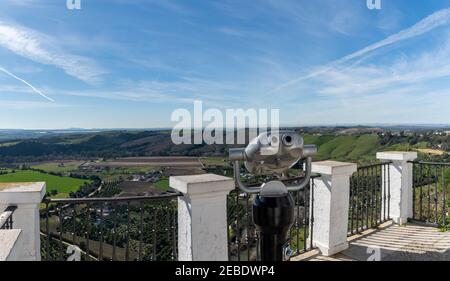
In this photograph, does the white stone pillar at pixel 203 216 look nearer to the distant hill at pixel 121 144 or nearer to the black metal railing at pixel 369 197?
the black metal railing at pixel 369 197

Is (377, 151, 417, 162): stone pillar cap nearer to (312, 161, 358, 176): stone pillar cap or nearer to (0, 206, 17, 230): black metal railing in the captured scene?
(312, 161, 358, 176): stone pillar cap

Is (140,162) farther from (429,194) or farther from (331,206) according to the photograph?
(429,194)

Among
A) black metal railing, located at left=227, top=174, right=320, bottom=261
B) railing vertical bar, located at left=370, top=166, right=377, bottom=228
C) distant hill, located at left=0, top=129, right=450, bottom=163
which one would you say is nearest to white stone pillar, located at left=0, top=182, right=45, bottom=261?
black metal railing, located at left=227, top=174, right=320, bottom=261

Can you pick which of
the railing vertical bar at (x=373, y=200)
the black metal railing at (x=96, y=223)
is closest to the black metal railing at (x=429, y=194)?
the railing vertical bar at (x=373, y=200)

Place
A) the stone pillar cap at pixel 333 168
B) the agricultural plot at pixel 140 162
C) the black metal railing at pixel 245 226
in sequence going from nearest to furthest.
→ the black metal railing at pixel 245 226 → the stone pillar cap at pixel 333 168 → the agricultural plot at pixel 140 162

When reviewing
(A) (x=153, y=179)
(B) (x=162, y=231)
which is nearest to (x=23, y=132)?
(A) (x=153, y=179)

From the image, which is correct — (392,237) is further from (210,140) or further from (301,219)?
(210,140)
